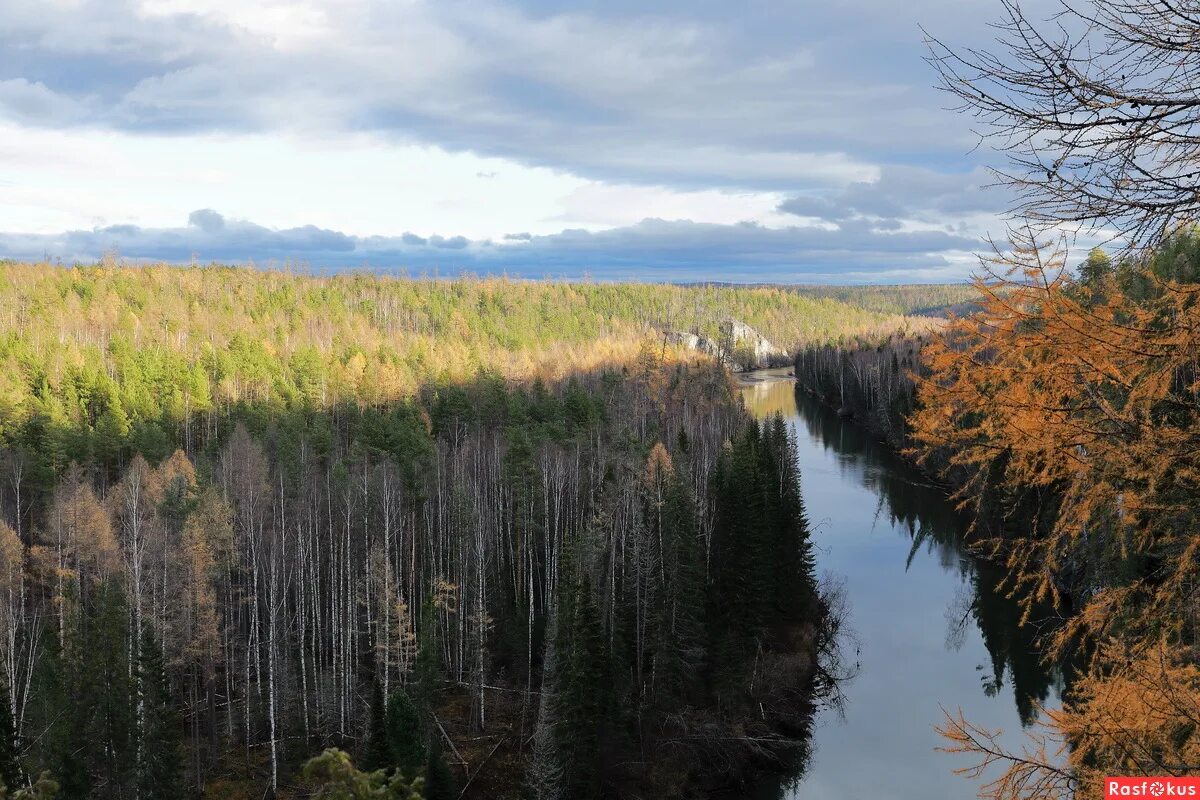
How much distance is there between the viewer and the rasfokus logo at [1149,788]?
438 centimetres

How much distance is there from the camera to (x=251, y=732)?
28.0m

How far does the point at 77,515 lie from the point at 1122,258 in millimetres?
38249

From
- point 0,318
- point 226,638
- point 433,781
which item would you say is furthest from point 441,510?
point 0,318

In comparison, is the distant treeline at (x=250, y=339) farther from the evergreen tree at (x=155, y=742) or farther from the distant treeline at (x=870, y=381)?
the evergreen tree at (x=155, y=742)

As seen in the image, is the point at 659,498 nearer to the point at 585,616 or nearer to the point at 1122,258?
the point at 585,616

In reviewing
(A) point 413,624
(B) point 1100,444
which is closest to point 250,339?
(A) point 413,624

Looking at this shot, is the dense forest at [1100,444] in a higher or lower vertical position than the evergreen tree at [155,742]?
higher

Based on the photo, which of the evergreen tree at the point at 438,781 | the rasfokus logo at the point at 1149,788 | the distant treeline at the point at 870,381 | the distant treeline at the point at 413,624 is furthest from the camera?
the distant treeline at the point at 870,381

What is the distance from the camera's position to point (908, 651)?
33500mm

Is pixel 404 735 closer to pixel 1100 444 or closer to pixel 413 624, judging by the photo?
pixel 413 624

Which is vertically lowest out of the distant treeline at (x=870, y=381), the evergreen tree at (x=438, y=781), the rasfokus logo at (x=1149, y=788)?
the evergreen tree at (x=438, y=781)

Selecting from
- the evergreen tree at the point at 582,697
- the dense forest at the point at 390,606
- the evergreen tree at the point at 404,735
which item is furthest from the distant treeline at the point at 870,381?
the evergreen tree at the point at 404,735

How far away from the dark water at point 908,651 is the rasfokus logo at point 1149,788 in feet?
24.4

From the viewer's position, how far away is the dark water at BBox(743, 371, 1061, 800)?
82.9 feet
